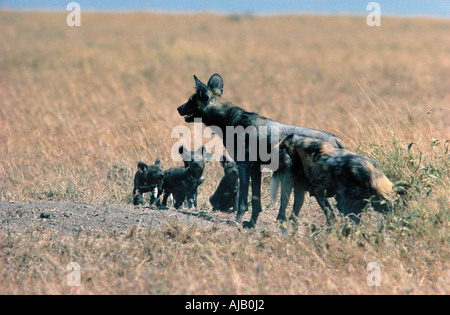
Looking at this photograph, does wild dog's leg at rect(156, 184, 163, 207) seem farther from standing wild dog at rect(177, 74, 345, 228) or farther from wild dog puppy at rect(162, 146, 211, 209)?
standing wild dog at rect(177, 74, 345, 228)

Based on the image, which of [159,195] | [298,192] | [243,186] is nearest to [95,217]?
[243,186]

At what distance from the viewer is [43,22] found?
41.4 meters

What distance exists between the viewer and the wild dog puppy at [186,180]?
8.01m

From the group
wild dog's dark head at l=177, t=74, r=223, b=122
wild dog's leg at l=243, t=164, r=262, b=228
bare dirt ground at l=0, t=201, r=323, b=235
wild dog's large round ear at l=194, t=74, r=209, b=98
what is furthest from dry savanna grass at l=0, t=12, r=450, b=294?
wild dog's large round ear at l=194, t=74, r=209, b=98

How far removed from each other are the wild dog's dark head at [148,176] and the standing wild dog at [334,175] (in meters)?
2.09

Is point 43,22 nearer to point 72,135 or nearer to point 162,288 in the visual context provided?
point 72,135

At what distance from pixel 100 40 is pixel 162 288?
27.8 m

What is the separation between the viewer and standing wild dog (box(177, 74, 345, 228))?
6996 mm

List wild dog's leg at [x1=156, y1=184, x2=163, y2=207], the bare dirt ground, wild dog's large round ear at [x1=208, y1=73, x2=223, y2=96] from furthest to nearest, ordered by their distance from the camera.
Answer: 1. wild dog's leg at [x1=156, y1=184, x2=163, y2=207]
2. wild dog's large round ear at [x1=208, y1=73, x2=223, y2=96]
3. the bare dirt ground

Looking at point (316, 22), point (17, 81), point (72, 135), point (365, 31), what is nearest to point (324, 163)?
point (72, 135)

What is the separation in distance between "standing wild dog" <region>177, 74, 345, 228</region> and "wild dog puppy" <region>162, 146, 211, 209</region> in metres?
0.70

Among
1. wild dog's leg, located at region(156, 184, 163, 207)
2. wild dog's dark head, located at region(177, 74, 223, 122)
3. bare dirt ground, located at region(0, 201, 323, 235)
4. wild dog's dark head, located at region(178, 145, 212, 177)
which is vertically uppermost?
wild dog's dark head, located at region(177, 74, 223, 122)

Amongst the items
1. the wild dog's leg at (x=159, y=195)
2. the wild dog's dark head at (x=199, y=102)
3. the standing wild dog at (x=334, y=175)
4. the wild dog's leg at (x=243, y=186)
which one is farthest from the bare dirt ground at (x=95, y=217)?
the wild dog's dark head at (x=199, y=102)

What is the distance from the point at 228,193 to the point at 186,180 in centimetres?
57
